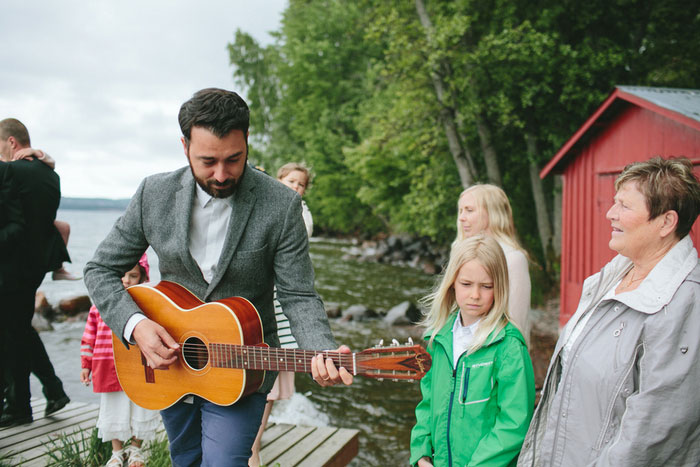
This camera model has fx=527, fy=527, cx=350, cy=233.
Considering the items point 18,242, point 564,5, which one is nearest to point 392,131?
point 564,5

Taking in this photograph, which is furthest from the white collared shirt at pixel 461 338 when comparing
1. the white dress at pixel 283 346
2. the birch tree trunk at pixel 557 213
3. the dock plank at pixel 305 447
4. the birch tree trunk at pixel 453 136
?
the birch tree trunk at pixel 453 136

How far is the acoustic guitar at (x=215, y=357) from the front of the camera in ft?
7.54

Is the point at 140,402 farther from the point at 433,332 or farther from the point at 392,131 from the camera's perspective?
the point at 392,131

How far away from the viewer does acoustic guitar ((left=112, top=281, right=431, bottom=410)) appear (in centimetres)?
230

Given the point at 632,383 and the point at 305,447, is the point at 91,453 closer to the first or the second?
the point at 305,447

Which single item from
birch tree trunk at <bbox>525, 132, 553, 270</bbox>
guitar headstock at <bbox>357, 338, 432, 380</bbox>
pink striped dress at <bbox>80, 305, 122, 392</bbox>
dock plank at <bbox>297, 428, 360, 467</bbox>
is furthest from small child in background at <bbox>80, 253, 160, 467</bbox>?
birch tree trunk at <bbox>525, 132, 553, 270</bbox>

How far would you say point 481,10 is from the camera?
1393 centimetres

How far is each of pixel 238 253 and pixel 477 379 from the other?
49.4 inches

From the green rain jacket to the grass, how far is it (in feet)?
6.43

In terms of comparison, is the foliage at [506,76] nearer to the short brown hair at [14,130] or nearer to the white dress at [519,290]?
the white dress at [519,290]

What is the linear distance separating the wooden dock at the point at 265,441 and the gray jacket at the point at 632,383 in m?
2.07

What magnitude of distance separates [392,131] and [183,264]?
14.2 meters

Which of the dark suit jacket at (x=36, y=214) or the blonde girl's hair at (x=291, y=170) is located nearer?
the dark suit jacket at (x=36, y=214)

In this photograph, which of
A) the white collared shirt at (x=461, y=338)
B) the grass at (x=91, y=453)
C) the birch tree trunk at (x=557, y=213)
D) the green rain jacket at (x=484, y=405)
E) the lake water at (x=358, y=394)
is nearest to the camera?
the green rain jacket at (x=484, y=405)
